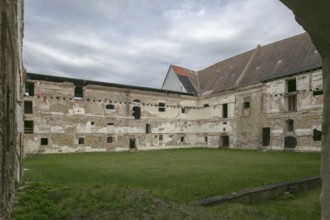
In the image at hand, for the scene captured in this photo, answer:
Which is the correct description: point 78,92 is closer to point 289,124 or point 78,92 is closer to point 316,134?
point 289,124

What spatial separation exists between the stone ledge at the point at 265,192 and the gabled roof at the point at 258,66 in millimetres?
14613

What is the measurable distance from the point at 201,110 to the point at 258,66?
842cm

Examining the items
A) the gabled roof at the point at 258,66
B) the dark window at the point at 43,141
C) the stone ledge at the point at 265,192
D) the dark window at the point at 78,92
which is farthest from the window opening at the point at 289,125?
the dark window at the point at 43,141

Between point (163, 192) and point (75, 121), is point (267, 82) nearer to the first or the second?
point (75, 121)

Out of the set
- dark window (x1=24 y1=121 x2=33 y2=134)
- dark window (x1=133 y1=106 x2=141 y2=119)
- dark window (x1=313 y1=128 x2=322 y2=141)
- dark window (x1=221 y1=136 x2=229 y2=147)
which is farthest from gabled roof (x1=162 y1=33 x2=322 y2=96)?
dark window (x1=24 y1=121 x2=33 y2=134)

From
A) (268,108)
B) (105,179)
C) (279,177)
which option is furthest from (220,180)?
(268,108)

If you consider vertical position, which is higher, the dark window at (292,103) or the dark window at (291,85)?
the dark window at (291,85)

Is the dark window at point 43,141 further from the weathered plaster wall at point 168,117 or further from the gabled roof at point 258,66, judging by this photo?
the gabled roof at point 258,66

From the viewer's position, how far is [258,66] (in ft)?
85.9

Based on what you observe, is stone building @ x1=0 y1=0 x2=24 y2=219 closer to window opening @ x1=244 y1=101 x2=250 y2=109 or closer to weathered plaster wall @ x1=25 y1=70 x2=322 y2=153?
weathered plaster wall @ x1=25 y1=70 x2=322 y2=153

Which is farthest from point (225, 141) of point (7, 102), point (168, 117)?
point (7, 102)

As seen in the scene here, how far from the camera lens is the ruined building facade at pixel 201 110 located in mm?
21031

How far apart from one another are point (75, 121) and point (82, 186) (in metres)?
16.7

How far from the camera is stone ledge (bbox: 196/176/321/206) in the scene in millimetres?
5852
